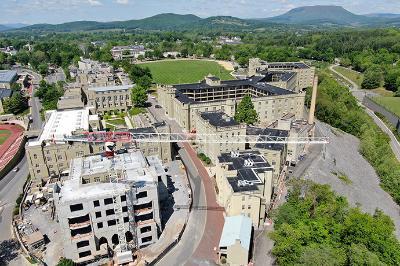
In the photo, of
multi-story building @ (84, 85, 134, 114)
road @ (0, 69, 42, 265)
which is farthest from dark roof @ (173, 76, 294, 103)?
road @ (0, 69, 42, 265)

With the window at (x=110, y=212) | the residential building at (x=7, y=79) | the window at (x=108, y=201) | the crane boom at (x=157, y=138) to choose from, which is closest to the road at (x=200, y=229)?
the crane boom at (x=157, y=138)

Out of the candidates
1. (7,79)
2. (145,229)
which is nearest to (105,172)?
(145,229)

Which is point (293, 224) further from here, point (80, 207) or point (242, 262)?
point (80, 207)

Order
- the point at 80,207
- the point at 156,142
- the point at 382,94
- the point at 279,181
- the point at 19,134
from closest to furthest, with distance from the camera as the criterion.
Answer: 1. the point at 80,207
2. the point at 279,181
3. the point at 156,142
4. the point at 19,134
5. the point at 382,94

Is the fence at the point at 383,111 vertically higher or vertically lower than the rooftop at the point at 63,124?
lower

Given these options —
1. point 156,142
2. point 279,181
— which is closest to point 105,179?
point 156,142

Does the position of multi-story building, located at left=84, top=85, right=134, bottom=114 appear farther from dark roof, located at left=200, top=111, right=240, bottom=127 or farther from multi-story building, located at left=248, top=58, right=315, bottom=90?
multi-story building, located at left=248, top=58, right=315, bottom=90

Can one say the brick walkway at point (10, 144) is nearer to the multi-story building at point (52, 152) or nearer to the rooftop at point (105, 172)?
the multi-story building at point (52, 152)
